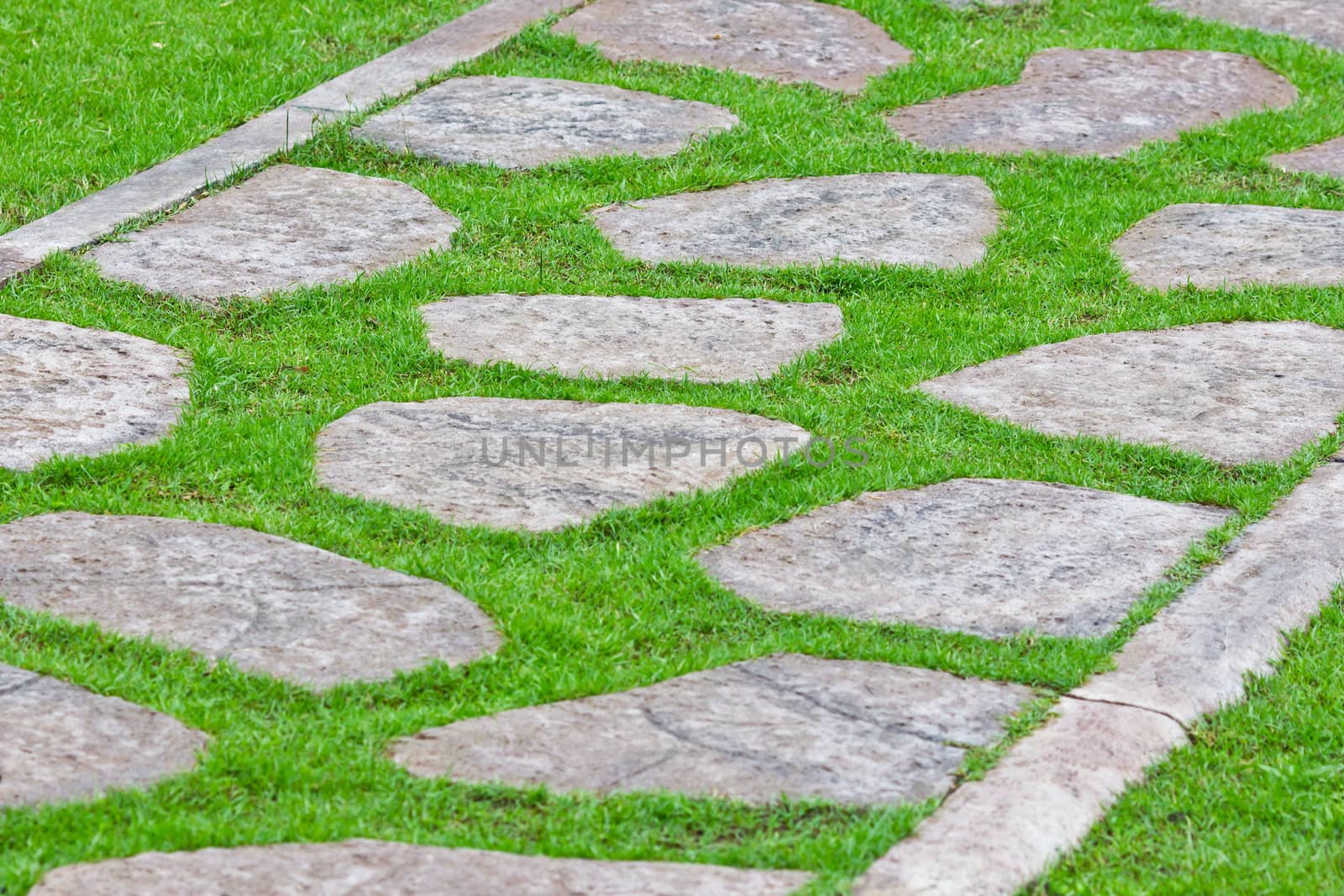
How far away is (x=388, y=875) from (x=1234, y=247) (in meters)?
2.87

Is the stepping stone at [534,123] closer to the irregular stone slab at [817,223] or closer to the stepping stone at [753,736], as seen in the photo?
the irregular stone slab at [817,223]

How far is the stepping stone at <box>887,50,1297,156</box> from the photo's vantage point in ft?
15.9

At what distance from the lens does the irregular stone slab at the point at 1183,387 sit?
325cm

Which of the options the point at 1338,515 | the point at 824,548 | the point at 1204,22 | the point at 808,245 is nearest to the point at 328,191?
the point at 808,245

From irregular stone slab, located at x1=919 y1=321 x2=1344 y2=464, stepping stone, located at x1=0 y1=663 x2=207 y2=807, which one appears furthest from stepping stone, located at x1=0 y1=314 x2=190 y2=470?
irregular stone slab, located at x1=919 y1=321 x2=1344 y2=464

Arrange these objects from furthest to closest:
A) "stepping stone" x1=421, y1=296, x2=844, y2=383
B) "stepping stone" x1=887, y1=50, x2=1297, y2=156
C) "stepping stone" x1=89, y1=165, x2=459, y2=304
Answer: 1. "stepping stone" x1=887, y1=50, x2=1297, y2=156
2. "stepping stone" x1=89, y1=165, x2=459, y2=304
3. "stepping stone" x1=421, y1=296, x2=844, y2=383

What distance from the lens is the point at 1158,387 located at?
3434 mm

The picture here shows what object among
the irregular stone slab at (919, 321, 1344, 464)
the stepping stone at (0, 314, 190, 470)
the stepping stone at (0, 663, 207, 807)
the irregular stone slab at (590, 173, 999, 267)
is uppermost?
the irregular stone slab at (590, 173, 999, 267)

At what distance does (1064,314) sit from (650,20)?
7.80ft

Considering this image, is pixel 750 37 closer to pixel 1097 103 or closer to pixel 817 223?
pixel 1097 103

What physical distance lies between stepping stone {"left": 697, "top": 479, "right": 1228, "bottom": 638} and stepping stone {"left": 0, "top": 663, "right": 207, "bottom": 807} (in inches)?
36.1

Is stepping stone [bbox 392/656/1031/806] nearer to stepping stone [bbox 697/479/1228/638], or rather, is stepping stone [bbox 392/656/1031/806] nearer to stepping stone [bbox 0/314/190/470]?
stepping stone [bbox 697/479/1228/638]

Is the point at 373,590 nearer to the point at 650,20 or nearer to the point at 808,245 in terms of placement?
the point at 808,245

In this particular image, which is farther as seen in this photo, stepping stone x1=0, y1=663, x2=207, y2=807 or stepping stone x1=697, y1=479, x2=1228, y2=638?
stepping stone x1=697, y1=479, x2=1228, y2=638
